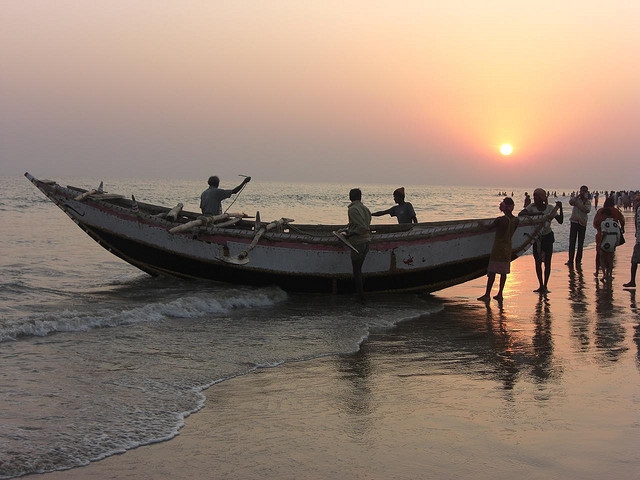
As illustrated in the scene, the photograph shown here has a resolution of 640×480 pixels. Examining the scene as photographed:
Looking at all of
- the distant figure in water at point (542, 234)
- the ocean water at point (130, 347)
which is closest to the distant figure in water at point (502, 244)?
the distant figure in water at point (542, 234)

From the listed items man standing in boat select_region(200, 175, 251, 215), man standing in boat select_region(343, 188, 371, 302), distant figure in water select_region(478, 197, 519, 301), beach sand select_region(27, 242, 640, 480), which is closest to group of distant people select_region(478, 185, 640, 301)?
distant figure in water select_region(478, 197, 519, 301)

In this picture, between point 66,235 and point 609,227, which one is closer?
point 609,227

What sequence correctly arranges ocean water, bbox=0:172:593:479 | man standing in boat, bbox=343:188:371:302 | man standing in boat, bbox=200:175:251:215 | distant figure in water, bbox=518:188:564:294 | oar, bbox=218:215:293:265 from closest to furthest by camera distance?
ocean water, bbox=0:172:593:479, man standing in boat, bbox=343:188:371:302, distant figure in water, bbox=518:188:564:294, oar, bbox=218:215:293:265, man standing in boat, bbox=200:175:251:215

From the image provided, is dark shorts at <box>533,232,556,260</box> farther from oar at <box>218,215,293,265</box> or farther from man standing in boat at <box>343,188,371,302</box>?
oar at <box>218,215,293,265</box>

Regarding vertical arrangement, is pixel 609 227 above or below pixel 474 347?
above

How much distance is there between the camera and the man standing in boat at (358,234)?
1185 centimetres

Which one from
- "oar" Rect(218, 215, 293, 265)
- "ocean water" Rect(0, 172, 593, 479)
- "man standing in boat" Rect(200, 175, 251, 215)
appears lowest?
"ocean water" Rect(0, 172, 593, 479)

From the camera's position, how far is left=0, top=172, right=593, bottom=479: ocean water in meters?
5.36

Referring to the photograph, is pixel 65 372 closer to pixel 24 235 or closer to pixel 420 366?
pixel 420 366

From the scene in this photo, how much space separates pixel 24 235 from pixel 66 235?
1560 millimetres

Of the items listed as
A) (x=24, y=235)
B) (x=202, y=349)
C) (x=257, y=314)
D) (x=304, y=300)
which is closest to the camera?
(x=202, y=349)

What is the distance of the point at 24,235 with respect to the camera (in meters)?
28.5

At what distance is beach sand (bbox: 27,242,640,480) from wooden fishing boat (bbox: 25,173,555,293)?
2.93m

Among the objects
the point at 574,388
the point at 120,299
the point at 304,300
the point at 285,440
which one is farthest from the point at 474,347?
the point at 120,299
